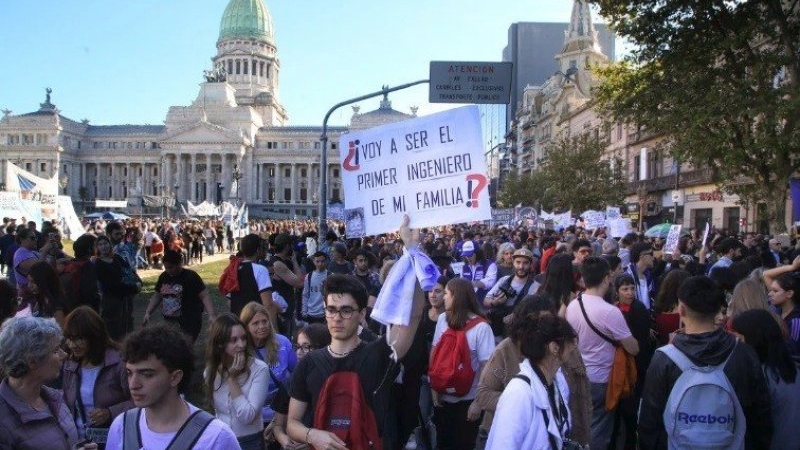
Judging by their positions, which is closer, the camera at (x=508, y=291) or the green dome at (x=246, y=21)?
the camera at (x=508, y=291)

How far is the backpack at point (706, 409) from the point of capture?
395cm

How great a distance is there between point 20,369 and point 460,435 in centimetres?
313

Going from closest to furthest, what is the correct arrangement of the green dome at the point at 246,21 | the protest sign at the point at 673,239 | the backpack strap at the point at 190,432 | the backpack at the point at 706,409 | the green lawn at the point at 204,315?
the backpack strap at the point at 190,432
the backpack at the point at 706,409
the green lawn at the point at 204,315
the protest sign at the point at 673,239
the green dome at the point at 246,21

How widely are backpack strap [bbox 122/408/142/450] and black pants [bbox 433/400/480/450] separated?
285cm

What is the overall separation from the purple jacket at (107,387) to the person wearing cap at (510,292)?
3.77 metres

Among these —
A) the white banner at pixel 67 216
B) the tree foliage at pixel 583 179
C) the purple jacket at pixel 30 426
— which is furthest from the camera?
the tree foliage at pixel 583 179

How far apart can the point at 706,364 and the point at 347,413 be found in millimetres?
2075

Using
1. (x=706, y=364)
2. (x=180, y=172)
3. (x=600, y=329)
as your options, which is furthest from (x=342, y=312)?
(x=180, y=172)

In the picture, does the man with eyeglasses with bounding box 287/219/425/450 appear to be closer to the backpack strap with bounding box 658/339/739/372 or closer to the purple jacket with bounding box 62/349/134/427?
the purple jacket with bounding box 62/349/134/427

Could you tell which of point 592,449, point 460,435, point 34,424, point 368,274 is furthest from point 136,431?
point 368,274

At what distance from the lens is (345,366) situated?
3398mm

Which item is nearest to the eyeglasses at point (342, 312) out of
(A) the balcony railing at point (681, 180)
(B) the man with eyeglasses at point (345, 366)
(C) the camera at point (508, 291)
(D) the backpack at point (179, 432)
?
(B) the man with eyeglasses at point (345, 366)

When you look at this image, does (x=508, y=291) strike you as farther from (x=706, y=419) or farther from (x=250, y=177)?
(x=250, y=177)

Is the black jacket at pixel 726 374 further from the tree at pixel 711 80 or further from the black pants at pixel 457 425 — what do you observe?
the tree at pixel 711 80
